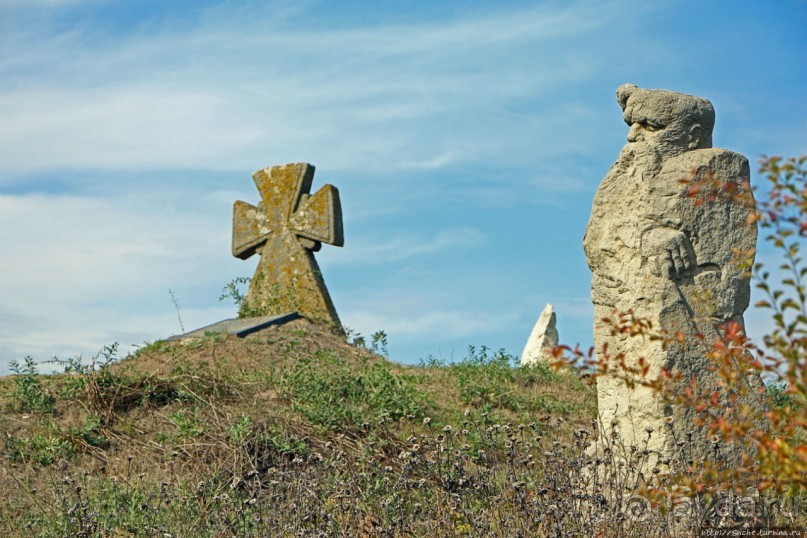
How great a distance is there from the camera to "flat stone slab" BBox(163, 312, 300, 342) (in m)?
13.0

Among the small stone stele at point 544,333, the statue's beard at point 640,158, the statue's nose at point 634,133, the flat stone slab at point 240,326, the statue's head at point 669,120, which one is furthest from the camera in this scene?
the small stone stele at point 544,333

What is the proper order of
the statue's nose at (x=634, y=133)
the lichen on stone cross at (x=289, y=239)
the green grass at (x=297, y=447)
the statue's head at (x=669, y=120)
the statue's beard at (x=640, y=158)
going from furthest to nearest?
1. the lichen on stone cross at (x=289, y=239)
2. the statue's nose at (x=634, y=133)
3. the statue's head at (x=669, y=120)
4. the statue's beard at (x=640, y=158)
5. the green grass at (x=297, y=447)

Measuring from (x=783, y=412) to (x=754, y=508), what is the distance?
6.56 feet

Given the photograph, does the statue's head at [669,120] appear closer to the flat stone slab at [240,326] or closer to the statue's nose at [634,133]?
the statue's nose at [634,133]

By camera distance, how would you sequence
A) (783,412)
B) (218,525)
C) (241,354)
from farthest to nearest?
(241,354) → (218,525) → (783,412)

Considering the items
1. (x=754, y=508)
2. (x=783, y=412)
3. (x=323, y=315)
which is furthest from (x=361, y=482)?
(x=323, y=315)

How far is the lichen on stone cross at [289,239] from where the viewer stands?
570 inches

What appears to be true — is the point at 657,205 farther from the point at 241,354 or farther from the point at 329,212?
the point at 329,212

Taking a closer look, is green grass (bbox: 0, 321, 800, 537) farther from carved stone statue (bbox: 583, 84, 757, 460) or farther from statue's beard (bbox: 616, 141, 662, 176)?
statue's beard (bbox: 616, 141, 662, 176)

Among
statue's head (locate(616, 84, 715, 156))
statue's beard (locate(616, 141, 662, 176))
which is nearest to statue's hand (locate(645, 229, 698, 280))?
statue's beard (locate(616, 141, 662, 176))

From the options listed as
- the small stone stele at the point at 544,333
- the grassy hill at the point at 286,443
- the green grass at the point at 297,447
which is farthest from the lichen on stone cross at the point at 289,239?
the small stone stele at the point at 544,333

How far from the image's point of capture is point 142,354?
12.7m

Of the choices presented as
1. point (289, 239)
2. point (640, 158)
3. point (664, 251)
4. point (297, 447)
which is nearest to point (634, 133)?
point (640, 158)

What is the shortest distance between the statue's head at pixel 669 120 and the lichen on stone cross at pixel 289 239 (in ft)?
23.0
